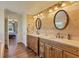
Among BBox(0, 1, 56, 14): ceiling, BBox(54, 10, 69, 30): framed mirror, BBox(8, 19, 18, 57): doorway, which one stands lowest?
BBox(8, 19, 18, 57): doorway

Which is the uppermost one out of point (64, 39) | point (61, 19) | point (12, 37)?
point (61, 19)

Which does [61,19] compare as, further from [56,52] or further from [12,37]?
[12,37]

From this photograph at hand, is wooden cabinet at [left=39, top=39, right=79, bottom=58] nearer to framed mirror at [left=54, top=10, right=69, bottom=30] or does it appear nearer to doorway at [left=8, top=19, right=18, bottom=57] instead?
framed mirror at [left=54, top=10, right=69, bottom=30]

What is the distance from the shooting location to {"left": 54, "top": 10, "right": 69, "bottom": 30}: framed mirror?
407 cm

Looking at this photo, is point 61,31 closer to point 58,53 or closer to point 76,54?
point 58,53

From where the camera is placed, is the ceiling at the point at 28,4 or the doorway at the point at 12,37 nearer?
the ceiling at the point at 28,4

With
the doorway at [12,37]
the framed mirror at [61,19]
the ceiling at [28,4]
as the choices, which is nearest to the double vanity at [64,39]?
the framed mirror at [61,19]

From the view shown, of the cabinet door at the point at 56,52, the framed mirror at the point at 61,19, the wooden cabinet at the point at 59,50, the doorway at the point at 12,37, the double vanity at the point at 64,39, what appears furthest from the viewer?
the doorway at the point at 12,37

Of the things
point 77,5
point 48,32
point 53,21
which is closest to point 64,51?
point 77,5

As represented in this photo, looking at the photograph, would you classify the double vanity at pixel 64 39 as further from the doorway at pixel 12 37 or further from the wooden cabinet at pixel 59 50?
the doorway at pixel 12 37

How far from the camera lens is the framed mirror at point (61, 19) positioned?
407 centimetres

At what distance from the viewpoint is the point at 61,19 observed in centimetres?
436

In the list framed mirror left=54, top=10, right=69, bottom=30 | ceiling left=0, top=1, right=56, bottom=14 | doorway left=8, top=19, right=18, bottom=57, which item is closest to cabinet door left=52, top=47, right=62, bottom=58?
framed mirror left=54, top=10, right=69, bottom=30

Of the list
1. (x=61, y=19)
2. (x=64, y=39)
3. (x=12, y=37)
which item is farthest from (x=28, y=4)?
(x=12, y=37)
